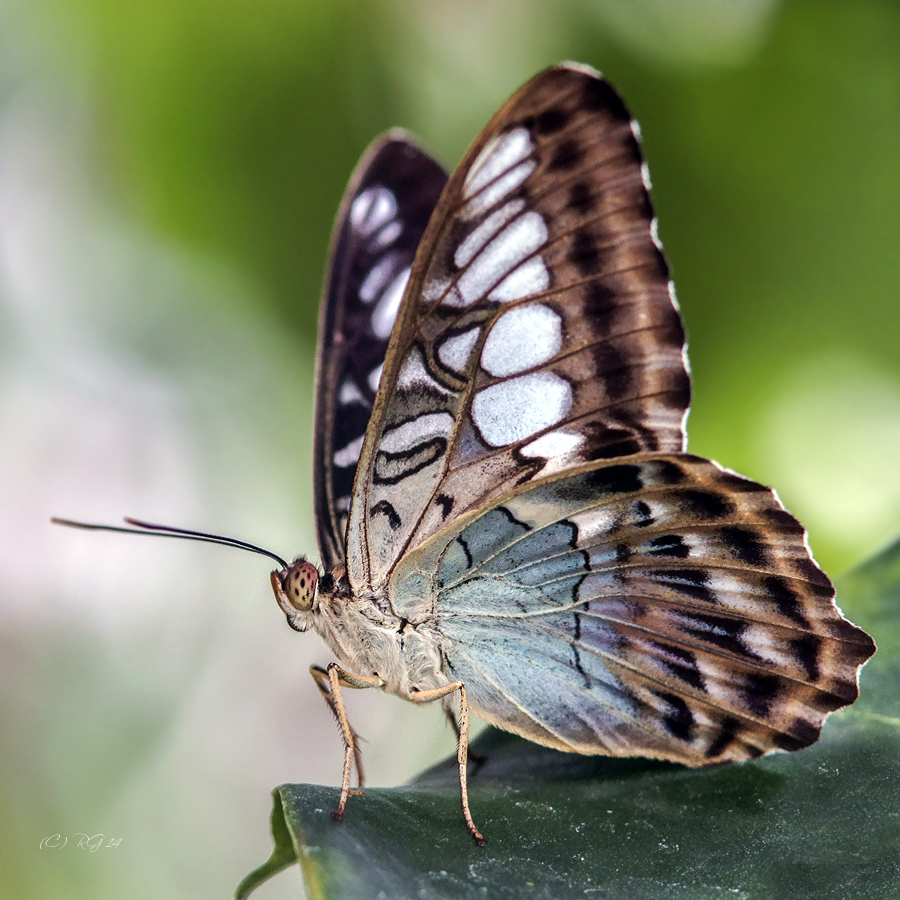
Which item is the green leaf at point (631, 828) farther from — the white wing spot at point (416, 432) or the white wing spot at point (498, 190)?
the white wing spot at point (498, 190)

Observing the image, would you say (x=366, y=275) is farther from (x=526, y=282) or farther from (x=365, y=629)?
(x=365, y=629)

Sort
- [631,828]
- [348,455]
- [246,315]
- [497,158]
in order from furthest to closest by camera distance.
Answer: [246,315] < [348,455] < [497,158] < [631,828]

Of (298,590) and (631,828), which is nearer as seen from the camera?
(631,828)

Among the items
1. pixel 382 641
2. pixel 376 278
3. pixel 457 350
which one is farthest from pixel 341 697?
pixel 376 278

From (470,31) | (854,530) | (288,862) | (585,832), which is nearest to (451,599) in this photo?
(585,832)

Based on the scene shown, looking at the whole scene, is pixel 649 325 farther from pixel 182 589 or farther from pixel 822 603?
pixel 182 589

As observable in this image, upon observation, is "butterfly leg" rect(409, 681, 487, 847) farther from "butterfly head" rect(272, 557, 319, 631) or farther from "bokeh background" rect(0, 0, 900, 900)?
"bokeh background" rect(0, 0, 900, 900)
